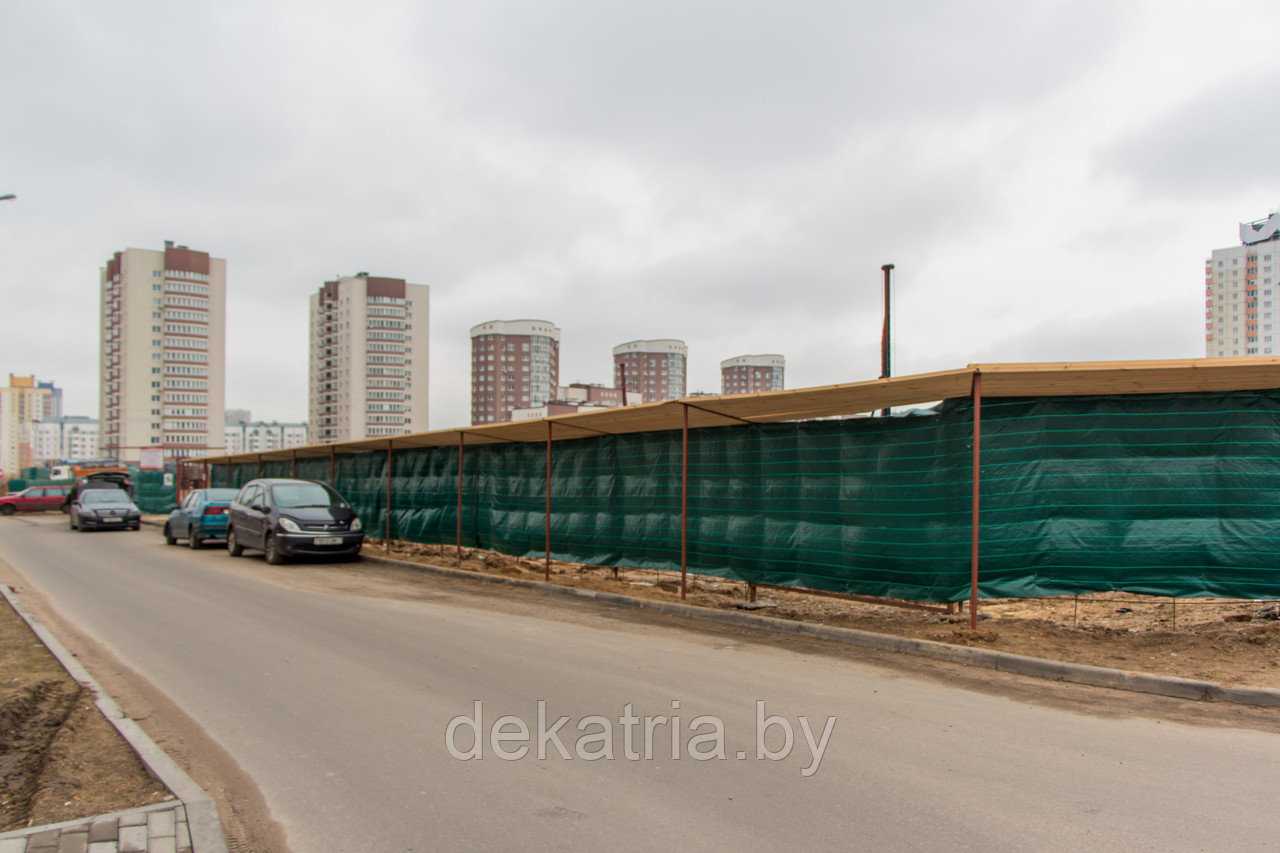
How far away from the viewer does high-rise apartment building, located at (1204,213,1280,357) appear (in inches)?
3647

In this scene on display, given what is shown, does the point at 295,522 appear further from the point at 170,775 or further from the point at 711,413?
the point at 170,775

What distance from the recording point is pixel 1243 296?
316 ft

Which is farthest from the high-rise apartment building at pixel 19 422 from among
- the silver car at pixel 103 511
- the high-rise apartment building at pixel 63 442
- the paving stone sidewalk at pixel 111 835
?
the paving stone sidewalk at pixel 111 835

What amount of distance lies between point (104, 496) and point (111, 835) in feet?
91.8

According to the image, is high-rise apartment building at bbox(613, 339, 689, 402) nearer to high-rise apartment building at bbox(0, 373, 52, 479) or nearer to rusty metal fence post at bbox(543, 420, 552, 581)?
rusty metal fence post at bbox(543, 420, 552, 581)

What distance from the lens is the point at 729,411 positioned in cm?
958

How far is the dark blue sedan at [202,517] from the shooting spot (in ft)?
62.4

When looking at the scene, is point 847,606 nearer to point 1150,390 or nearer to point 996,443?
point 996,443

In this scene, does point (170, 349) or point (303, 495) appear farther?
point (170, 349)

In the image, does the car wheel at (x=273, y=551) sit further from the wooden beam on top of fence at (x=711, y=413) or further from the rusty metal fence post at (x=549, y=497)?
the wooden beam on top of fence at (x=711, y=413)

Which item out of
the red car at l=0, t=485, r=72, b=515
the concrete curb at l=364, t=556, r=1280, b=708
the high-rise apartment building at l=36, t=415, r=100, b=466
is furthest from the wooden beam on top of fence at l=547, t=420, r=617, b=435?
the high-rise apartment building at l=36, t=415, r=100, b=466

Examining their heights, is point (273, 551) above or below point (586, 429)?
below

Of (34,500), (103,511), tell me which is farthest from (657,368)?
(103,511)

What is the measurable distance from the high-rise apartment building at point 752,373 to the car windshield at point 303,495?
82.9 metres
